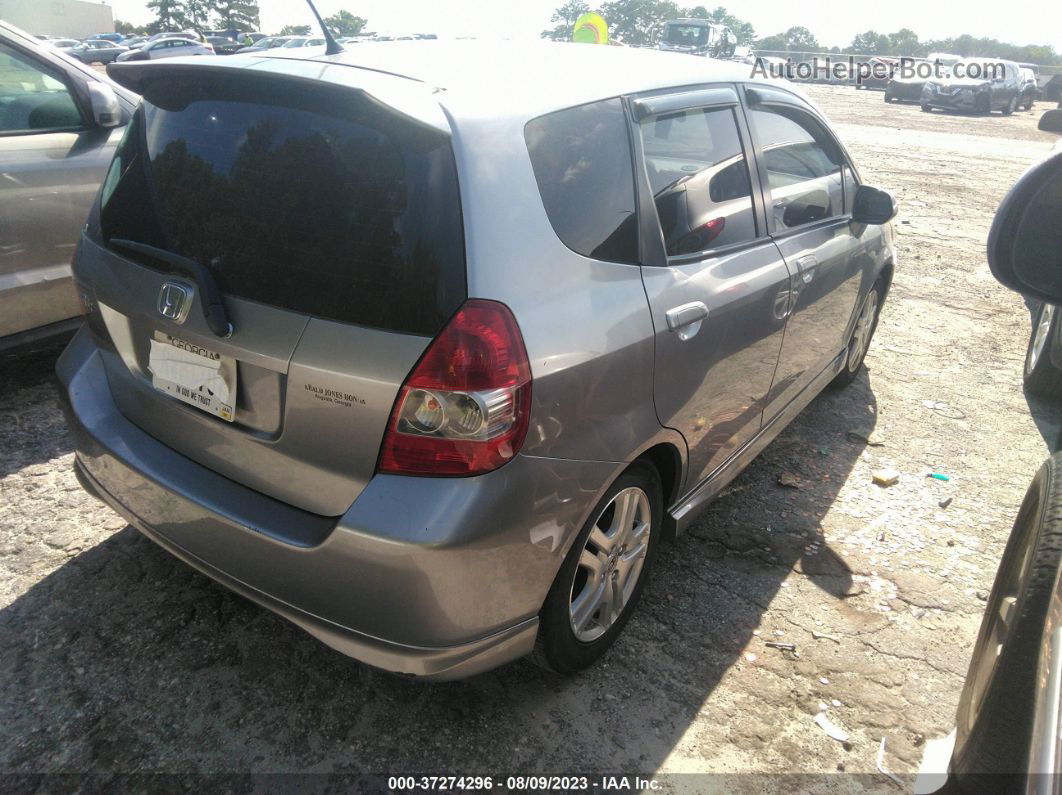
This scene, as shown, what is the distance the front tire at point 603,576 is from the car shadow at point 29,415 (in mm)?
2576

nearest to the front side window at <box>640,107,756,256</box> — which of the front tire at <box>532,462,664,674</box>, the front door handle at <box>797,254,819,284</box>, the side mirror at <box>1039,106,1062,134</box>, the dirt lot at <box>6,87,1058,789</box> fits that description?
the front door handle at <box>797,254,819,284</box>

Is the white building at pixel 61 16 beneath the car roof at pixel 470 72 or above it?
above

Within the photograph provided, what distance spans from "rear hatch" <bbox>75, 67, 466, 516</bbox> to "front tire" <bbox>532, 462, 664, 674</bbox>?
0.71 metres

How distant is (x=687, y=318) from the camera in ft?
7.72

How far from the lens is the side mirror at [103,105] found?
4.03m

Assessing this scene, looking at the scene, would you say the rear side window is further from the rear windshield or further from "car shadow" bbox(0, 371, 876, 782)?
"car shadow" bbox(0, 371, 876, 782)

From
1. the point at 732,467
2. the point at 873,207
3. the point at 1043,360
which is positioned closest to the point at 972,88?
the point at 1043,360

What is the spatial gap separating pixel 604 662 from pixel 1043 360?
3.76m

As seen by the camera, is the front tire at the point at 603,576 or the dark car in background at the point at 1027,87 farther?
the dark car in background at the point at 1027,87

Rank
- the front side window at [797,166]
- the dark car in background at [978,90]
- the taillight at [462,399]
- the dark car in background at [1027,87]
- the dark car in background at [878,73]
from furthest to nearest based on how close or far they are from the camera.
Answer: the dark car in background at [878,73] → the dark car in background at [1027,87] → the dark car in background at [978,90] → the front side window at [797,166] → the taillight at [462,399]

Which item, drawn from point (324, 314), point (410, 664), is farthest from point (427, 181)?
point (410, 664)

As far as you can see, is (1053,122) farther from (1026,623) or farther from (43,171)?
(43,171)

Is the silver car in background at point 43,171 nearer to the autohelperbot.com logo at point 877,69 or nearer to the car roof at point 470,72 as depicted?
the car roof at point 470,72

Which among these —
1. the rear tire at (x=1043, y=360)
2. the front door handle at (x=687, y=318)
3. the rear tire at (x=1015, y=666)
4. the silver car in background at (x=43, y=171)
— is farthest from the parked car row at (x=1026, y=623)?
the silver car in background at (x=43, y=171)
